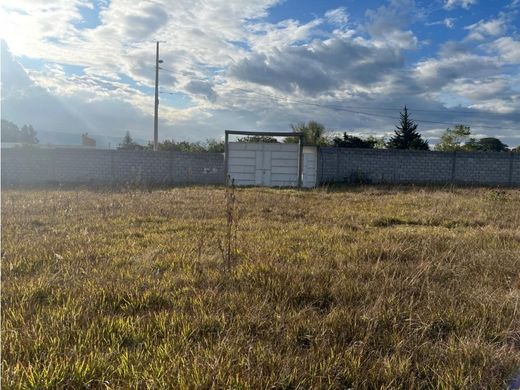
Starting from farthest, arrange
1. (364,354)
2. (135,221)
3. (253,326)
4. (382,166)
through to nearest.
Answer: (382,166), (135,221), (253,326), (364,354)

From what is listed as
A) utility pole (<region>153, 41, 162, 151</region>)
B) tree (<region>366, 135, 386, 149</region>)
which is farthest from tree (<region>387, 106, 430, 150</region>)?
utility pole (<region>153, 41, 162, 151</region>)

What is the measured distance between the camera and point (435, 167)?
20828mm

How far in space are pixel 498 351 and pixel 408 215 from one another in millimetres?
6478

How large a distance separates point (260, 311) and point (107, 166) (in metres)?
17.6

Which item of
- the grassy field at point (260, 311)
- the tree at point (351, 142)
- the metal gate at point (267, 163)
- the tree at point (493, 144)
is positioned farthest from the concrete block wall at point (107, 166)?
the tree at point (493, 144)

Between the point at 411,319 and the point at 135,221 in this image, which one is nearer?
the point at 411,319

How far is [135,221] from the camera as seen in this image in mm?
6840

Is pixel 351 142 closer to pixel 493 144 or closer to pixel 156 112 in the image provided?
pixel 156 112

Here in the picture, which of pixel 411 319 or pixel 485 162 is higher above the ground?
pixel 485 162

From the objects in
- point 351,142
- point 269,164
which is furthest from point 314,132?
point 269,164

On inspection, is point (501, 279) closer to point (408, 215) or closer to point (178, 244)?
point (178, 244)

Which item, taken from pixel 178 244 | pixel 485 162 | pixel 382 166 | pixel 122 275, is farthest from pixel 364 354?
pixel 485 162

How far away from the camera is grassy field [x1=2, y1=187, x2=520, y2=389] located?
1.95 meters

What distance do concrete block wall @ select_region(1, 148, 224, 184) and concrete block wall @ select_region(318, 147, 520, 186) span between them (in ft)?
25.6
